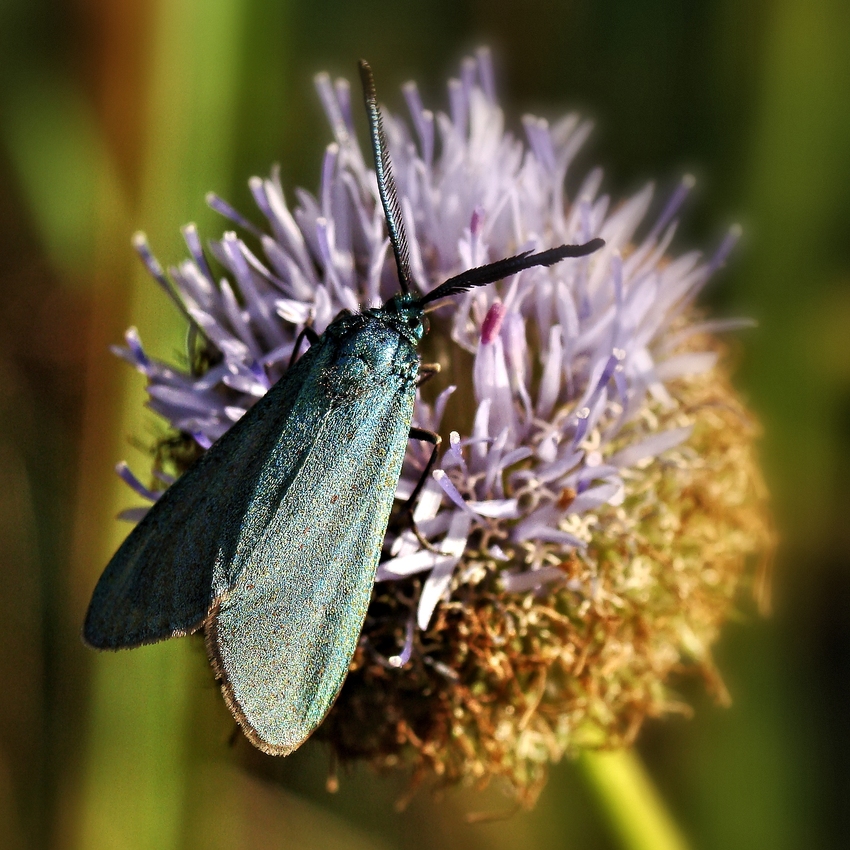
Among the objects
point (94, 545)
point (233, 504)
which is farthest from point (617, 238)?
point (94, 545)

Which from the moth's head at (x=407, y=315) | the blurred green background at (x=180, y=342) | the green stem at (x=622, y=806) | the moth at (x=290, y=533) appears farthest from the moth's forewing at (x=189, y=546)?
the green stem at (x=622, y=806)

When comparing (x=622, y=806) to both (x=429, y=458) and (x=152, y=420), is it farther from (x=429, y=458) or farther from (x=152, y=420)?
(x=152, y=420)

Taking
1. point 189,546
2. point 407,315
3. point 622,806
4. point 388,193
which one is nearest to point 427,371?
point 407,315

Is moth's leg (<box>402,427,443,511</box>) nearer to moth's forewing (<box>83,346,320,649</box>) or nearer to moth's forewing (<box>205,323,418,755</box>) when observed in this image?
moth's forewing (<box>205,323,418,755</box>)

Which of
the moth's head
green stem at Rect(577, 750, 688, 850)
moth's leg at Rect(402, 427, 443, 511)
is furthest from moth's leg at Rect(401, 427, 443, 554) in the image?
green stem at Rect(577, 750, 688, 850)

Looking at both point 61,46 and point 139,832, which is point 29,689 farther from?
point 61,46
